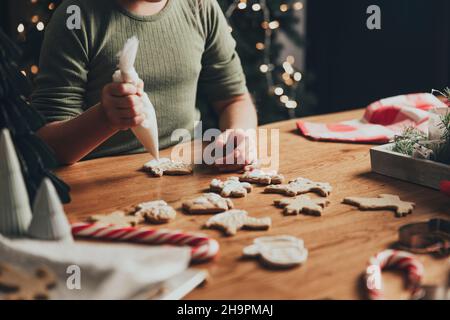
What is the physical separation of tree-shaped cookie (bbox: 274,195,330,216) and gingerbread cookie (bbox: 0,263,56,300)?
49cm

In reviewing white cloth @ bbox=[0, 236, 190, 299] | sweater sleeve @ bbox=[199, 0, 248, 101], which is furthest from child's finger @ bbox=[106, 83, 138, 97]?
sweater sleeve @ bbox=[199, 0, 248, 101]

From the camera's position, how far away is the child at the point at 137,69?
1.40 metres

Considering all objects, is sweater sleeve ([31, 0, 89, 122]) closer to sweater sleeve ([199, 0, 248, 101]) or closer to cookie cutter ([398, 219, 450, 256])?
sweater sleeve ([199, 0, 248, 101])

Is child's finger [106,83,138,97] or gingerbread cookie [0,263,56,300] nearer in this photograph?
gingerbread cookie [0,263,56,300]

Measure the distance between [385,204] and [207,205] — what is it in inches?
13.9

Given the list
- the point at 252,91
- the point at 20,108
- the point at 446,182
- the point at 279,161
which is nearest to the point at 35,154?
the point at 20,108

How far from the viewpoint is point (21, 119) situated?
3.43 ft

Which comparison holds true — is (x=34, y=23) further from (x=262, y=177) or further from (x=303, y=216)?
(x=303, y=216)

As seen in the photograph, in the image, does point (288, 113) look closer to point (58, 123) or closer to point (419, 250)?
point (58, 123)

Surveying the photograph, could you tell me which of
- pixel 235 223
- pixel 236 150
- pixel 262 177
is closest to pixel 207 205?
pixel 235 223

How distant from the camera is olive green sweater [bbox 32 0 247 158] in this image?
5.03 feet

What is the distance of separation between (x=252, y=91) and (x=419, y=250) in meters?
2.28
